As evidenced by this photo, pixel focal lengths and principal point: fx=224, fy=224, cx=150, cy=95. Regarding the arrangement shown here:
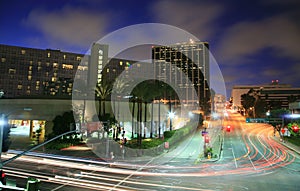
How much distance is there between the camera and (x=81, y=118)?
49562 millimetres

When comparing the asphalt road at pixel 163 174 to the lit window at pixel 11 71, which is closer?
the asphalt road at pixel 163 174

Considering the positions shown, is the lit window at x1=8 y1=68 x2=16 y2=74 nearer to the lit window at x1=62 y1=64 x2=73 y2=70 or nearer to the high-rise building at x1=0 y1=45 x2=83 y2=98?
the high-rise building at x1=0 y1=45 x2=83 y2=98

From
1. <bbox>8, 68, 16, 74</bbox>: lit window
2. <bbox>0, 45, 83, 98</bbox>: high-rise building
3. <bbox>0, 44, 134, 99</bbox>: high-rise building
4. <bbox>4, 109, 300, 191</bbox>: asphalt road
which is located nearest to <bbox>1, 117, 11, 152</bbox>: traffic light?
<bbox>4, 109, 300, 191</bbox>: asphalt road

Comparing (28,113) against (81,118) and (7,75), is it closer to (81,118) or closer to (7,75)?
(81,118)

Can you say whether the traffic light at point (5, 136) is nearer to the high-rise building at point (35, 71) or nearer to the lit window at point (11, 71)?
the high-rise building at point (35, 71)

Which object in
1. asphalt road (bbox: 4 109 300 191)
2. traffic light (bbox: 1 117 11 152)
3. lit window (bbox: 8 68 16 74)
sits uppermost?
lit window (bbox: 8 68 16 74)

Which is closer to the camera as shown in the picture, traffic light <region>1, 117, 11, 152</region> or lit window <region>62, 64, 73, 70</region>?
traffic light <region>1, 117, 11, 152</region>

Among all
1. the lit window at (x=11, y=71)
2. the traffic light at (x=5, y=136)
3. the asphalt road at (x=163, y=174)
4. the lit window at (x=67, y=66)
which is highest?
the lit window at (x=67, y=66)

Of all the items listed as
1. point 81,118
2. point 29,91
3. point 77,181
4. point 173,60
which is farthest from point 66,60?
point 77,181

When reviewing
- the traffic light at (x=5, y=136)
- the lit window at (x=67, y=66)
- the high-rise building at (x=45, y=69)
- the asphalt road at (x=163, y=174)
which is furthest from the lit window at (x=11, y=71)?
the traffic light at (x=5, y=136)

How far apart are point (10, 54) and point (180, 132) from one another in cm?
10680

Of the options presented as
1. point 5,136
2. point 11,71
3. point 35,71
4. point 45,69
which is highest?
point 45,69

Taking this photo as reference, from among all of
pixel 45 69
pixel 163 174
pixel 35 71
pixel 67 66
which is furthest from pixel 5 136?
pixel 67 66

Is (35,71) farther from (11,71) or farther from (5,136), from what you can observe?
(5,136)
